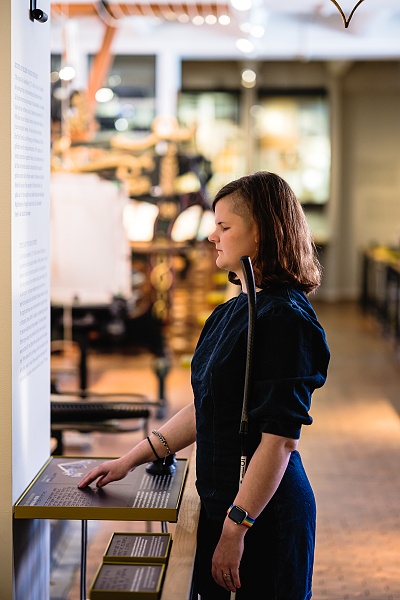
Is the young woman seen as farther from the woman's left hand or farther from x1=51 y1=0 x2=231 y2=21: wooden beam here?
x1=51 y1=0 x2=231 y2=21: wooden beam

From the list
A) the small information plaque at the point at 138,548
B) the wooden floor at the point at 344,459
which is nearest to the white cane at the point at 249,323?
the small information plaque at the point at 138,548

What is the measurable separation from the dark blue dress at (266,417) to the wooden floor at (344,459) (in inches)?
76.3

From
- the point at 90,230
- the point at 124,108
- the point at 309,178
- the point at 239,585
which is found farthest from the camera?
the point at 309,178

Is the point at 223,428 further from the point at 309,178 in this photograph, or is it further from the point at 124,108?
the point at 309,178

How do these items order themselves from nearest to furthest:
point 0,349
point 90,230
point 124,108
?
1. point 0,349
2. point 90,230
3. point 124,108

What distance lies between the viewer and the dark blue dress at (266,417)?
220cm

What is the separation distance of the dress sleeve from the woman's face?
179 mm

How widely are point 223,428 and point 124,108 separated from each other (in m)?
12.2

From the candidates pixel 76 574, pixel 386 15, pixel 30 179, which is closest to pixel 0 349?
pixel 30 179

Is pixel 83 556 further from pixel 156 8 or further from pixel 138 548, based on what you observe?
pixel 156 8

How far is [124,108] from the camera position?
1407cm

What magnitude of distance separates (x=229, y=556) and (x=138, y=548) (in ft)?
0.77

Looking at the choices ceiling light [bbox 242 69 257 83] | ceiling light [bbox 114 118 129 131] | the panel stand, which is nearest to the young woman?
the panel stand

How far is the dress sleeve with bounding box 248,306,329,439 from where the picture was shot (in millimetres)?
2182
